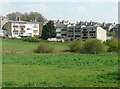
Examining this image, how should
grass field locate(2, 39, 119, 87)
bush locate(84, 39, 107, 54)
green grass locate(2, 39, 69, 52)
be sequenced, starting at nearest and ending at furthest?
1. grass field locate(2, 39, 119, 87)
2. bush locate(84, 39, 107, 54)
3. green grass locate(2, 39, 69, 52)

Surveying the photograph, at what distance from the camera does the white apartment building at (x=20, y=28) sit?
11331 centimetres

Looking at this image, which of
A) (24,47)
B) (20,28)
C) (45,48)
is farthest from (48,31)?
(45,48)

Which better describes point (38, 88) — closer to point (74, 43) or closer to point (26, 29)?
point (74, 43)

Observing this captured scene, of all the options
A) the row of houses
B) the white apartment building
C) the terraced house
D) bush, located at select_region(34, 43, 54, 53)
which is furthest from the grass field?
the white apartment building

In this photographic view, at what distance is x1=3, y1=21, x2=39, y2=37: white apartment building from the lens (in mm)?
113312

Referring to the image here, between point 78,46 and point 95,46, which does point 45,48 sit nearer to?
point 78,46

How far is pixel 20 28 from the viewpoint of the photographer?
117 m

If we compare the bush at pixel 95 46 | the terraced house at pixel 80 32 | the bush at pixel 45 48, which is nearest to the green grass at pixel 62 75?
the bush at pixel 95 46

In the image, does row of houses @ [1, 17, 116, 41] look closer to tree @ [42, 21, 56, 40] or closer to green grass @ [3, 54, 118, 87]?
tree @ [42, 21, 56, 40]

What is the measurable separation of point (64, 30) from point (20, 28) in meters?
21.9

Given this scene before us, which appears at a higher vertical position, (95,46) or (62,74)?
(62,74)

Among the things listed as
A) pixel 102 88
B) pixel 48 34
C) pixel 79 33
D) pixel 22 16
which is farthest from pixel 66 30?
pixel 102 88

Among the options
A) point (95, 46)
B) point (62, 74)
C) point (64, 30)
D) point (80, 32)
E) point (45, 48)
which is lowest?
point (45, 48)

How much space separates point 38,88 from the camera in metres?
9.98
